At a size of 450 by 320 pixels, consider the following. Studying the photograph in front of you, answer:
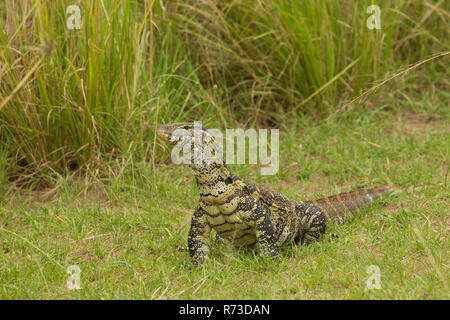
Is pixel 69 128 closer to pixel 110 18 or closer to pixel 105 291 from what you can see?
pixel 110 18

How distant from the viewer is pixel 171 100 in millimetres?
6746

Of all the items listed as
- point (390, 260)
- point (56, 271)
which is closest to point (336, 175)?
point (390, 260)

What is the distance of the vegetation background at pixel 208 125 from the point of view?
4.11 metres

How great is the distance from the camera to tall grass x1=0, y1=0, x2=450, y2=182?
5.62 meters

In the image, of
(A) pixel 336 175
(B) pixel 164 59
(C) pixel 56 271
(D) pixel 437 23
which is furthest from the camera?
(D) pixel 437 23

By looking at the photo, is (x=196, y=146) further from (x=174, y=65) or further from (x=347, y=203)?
(x=174, y=65)

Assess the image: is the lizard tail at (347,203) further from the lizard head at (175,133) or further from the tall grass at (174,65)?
the tall grass at (174,65)

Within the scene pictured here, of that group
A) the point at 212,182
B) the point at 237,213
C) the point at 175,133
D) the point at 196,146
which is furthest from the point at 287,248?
the point at 175,133

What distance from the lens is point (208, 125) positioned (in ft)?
22.3

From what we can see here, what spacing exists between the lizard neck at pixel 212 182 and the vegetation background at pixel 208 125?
500 millimetres

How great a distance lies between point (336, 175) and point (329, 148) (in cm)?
57

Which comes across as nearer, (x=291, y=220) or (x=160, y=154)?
(x=291, y=220)

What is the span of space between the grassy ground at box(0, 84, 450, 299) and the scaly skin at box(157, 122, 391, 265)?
14cm

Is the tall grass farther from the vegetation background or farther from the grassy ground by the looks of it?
the grassy ground
